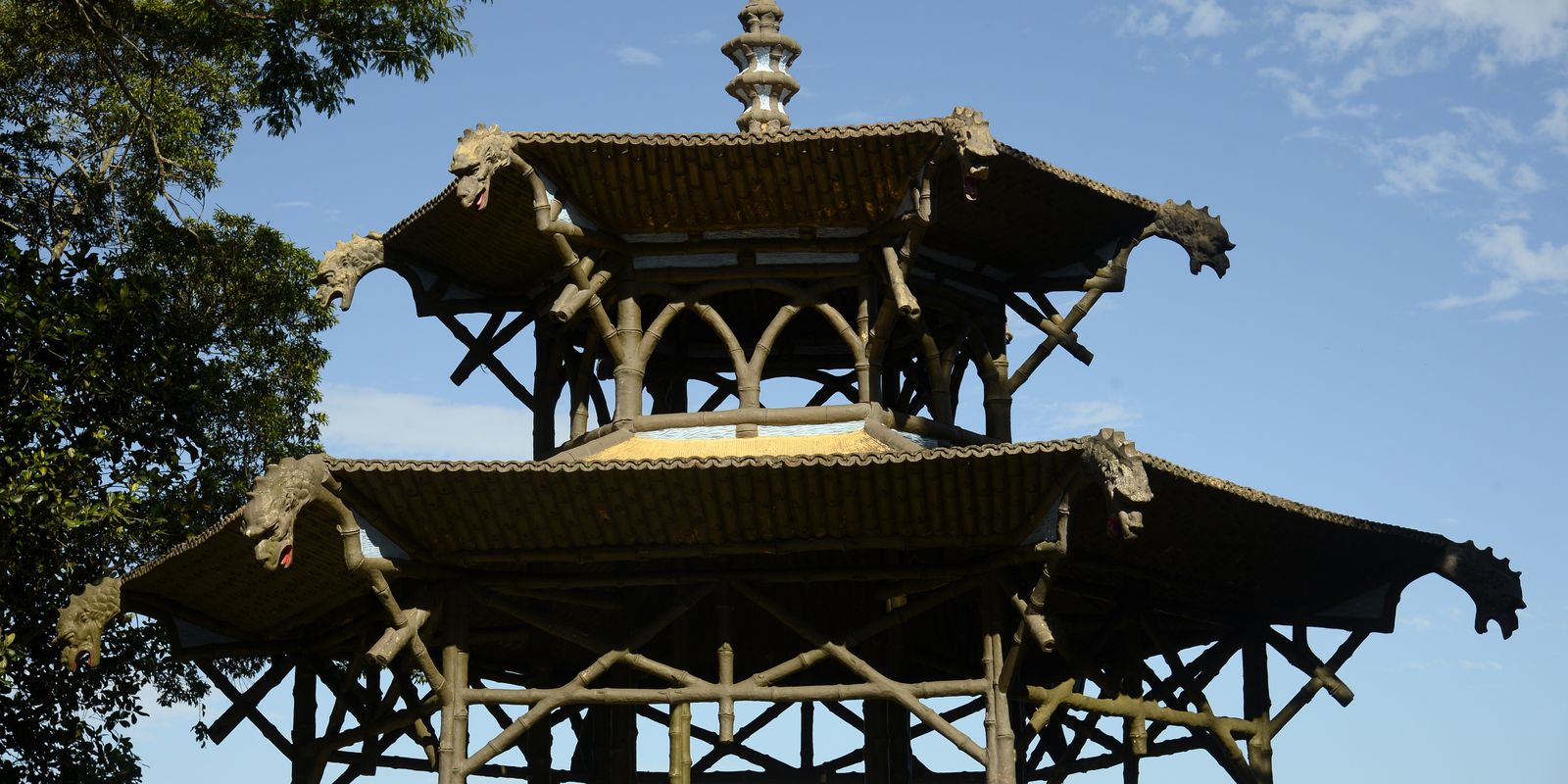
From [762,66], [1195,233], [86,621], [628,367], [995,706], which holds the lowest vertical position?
[995,706]

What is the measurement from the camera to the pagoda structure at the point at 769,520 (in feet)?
64.0

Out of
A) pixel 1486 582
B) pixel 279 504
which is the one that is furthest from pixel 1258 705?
pixel 279 504

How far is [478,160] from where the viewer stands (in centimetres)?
2059

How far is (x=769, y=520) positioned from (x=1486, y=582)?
8.09 m

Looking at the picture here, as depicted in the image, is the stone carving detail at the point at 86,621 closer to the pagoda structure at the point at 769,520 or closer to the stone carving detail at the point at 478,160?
the pagoda structure at the point at 769,520

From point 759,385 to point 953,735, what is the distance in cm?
482

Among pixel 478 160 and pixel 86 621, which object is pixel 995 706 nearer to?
pixel 478 160

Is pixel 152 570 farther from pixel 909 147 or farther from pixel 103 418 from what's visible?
pixel 909 147

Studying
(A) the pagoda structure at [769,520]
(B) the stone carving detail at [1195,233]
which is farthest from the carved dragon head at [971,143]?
(B) the stone carving detail at [1195,233]

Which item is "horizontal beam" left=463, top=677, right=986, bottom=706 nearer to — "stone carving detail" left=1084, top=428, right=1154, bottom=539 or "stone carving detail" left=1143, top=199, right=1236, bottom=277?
"stone carving detail" left=1084, top=428, right=1154, bottom=539

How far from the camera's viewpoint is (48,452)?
85.9ft

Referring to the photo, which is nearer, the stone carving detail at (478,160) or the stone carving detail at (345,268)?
the stone carving detail at (478,160)

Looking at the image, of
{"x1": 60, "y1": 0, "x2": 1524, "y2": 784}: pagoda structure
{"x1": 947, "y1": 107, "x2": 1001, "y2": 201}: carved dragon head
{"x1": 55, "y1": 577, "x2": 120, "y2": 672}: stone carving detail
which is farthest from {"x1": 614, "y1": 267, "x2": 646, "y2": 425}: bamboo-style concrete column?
{"x1": 55, "y1": 577, "x2": 120, "y2": 672}: stone carving detail

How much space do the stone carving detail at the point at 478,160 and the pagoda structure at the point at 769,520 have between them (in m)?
0.04
